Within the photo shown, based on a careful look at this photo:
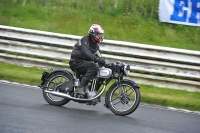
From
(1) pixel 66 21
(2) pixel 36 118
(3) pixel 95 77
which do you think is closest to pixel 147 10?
(1) pixel 66 21

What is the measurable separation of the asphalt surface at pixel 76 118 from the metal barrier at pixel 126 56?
2.30m

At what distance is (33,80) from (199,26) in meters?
5.97

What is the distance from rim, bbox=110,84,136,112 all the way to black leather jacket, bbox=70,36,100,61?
2.67 feet

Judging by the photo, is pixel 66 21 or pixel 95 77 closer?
pixel 95 77

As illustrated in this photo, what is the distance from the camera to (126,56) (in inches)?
540

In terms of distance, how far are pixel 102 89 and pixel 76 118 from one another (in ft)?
3.92

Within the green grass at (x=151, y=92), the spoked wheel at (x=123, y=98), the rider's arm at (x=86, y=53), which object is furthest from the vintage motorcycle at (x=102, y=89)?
the green grass at (x=151, y=92)

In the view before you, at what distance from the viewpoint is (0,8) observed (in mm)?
17703

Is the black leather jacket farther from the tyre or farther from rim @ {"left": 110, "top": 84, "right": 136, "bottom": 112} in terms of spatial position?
rim @ {"left": 110, "top": 84, "right": 136, "bottom": 112}

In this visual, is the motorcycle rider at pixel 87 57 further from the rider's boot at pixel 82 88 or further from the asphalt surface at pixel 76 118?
the asphalt surface at pixel 76 118

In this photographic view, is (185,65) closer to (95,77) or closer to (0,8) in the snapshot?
(95,77)

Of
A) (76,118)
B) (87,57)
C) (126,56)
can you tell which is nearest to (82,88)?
(87,57)

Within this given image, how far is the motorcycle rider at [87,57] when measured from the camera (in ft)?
33.2

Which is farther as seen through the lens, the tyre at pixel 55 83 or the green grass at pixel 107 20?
the green grass at pixel 107 20
